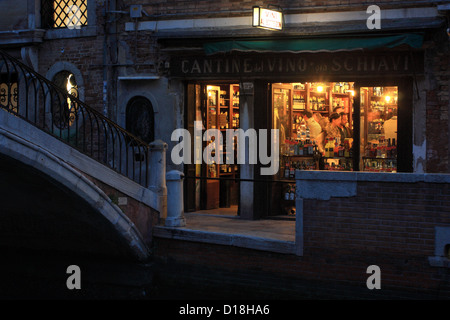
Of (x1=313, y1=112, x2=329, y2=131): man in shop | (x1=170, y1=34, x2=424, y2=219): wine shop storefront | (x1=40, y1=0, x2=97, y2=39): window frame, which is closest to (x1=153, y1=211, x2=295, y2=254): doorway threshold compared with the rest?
(x1=170, y1=34, x2=424, y2=219): wine shop storefront

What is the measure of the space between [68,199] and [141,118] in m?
3.51

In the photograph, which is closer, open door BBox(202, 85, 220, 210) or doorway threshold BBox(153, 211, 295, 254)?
doorway threshold BBox(153, 211, 295, 254)

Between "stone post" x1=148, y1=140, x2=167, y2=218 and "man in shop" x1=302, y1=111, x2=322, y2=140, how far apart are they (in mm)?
3148

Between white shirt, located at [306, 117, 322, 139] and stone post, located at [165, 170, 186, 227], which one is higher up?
white shirt, located at [306, 117, 322, 139]

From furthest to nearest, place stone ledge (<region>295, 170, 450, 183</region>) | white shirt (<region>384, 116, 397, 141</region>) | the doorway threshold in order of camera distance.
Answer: white shirt (<region>384, 116, 397, 141</region>)
the doorway threshold
stone ledge (<region>295, 170, 450, 183</region>)

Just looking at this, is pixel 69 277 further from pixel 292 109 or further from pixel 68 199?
pixel 292 109

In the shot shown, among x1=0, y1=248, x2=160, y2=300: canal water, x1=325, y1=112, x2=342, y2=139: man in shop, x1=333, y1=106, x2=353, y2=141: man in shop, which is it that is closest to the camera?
x1=0, y1=248, x2=160, y2=300: canal water

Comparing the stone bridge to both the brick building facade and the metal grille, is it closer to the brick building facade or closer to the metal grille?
the brick building facade

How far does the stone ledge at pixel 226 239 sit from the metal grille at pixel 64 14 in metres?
5.03

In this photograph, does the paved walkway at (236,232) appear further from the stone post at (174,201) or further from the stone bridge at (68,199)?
the stone bridge at (68,199)

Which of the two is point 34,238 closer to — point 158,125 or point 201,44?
point 158,125

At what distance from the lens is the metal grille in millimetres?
13094
